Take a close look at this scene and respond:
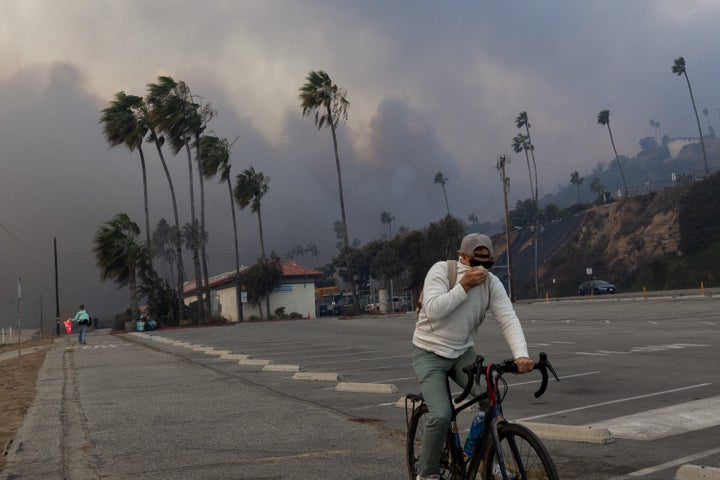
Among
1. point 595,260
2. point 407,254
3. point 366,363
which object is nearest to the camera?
point 366,363

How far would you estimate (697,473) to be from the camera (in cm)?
530

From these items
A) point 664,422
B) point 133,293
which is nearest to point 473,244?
point 664,422

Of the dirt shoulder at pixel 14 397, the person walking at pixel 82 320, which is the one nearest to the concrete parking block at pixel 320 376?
the dirt shoulder at pixel 14 397

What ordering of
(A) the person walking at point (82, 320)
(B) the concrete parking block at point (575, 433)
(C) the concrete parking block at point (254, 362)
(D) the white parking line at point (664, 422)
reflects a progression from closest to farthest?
(B) the concrete parking block at point (575, 433) < (D) the white parking line at point (664, 422) < (C) the concrete parking block at point (254, 362) < (A) the person walking at point (82, 320)

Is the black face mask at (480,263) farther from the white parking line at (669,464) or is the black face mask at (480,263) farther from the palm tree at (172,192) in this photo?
the palm tree at (172,192)

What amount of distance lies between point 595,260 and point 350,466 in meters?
89.3

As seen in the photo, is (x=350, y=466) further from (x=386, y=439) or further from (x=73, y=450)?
(x=73, y=450)

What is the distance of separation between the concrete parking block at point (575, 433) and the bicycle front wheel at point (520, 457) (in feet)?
10.8

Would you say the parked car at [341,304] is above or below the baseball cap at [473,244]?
above

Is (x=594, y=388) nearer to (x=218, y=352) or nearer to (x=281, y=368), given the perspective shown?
(x=281, y=368)

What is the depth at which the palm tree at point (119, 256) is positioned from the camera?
6388cm

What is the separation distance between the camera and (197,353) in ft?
81.0

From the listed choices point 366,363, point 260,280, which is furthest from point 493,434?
point 260,280

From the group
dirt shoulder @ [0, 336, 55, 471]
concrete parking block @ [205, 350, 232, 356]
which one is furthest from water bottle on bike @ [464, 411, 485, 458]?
concrete parking block @ [205, 350, 232, 356]
